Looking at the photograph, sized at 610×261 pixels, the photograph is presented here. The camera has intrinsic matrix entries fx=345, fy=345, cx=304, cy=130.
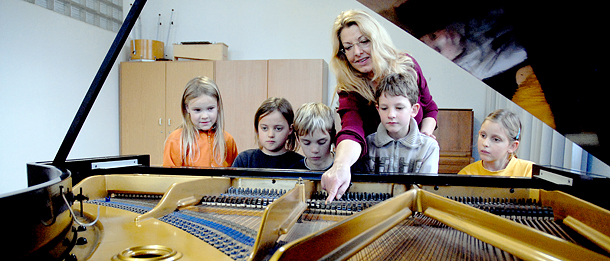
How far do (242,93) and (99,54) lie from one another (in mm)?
2497

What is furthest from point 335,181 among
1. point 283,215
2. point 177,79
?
point 177,79

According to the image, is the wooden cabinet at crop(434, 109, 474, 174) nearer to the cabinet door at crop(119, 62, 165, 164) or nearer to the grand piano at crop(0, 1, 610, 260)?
the grand piano at crop(0, 1, 610, 260)

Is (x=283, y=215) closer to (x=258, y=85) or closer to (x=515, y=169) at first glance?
(x=515, y=169)

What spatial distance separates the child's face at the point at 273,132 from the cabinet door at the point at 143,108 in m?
3.57

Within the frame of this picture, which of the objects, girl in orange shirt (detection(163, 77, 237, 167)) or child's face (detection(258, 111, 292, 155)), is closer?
child's face (detection(258, 111, 292, 155))

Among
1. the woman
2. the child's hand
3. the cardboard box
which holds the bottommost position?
the child's hand

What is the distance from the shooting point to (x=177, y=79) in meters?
5.36

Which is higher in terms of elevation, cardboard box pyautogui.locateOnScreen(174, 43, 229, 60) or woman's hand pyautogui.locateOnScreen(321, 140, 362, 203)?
cardboard box pyautogui.locateOnScreen(174, 43, 229, 60)

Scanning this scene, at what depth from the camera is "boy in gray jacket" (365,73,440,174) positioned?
1.86 m

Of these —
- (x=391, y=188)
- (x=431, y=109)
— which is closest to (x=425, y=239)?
(x=391, y=188)

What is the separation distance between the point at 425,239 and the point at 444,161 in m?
3.55

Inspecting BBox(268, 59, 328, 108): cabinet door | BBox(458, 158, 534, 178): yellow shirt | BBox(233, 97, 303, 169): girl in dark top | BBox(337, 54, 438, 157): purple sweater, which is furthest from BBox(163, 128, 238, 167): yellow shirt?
BBox(268, 59, 328, 108): cabinet door

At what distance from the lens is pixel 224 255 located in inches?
33.4

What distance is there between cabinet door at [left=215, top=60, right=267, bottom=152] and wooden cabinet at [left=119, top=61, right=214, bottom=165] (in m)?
0.27
